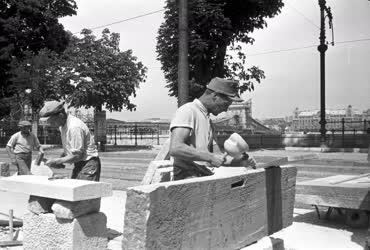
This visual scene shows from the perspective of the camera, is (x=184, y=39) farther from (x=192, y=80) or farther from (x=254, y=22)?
(x=254, y=22)

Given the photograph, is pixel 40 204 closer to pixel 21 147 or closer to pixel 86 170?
pixel 86 170

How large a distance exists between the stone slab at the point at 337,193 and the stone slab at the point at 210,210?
241 cm

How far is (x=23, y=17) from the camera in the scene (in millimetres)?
32812

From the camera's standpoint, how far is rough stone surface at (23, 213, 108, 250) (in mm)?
4039

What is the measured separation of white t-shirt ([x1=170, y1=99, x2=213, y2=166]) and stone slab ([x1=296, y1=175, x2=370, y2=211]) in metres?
3.54

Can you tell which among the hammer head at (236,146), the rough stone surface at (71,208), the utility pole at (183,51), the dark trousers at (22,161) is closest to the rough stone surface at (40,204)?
the rough stone surface at (71,208)

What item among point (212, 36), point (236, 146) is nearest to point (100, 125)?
point (212, 36)

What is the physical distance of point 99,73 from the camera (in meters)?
25.0

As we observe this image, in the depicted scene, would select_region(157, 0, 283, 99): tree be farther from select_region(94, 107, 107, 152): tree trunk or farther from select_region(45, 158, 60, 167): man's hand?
select_region(45, 158, 60, 167): man's hand

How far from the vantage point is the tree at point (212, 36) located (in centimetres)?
2141

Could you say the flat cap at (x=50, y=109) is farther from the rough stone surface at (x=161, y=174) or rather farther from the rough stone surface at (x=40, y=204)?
the rough stone surface at (x=161, y=174)

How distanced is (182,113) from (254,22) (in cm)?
2147

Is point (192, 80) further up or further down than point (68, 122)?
further up

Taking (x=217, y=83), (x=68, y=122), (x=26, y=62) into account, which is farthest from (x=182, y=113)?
(x=26, y=62)
